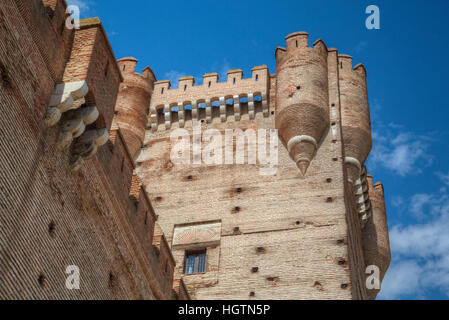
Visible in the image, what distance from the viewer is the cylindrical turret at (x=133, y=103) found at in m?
21.2

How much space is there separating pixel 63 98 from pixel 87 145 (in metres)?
Result: 0.74

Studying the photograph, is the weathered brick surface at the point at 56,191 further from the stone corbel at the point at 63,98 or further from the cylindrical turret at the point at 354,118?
the cylindrical turret at the point at 354,118

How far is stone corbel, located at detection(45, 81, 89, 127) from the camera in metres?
8.70

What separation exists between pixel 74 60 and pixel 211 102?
494 inches

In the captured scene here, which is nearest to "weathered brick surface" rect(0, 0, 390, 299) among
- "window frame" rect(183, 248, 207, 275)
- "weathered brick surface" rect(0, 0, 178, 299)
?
"weathered brick surface" rect(0, 0, 178, 299)

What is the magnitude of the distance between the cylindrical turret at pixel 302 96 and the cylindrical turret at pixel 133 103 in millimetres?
3948

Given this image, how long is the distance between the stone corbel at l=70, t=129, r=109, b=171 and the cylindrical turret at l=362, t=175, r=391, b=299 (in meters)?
14.1

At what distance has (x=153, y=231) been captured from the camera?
11383 millimetres
